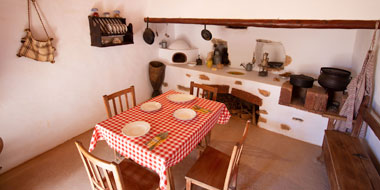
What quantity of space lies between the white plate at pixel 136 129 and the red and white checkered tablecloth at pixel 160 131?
0.03 metres

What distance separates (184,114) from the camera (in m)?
2.03

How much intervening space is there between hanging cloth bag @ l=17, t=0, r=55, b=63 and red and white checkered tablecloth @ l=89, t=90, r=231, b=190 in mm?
1178

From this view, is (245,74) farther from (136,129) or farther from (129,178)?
(129,178)

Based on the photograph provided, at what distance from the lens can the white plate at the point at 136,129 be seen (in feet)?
5.59

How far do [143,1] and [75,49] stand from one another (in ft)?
4.70

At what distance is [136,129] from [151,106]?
1.51ft

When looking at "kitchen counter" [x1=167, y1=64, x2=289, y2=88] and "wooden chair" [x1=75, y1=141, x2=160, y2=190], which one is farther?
"kitchen counter" [x1=167, y1=64, x2=289, y2=88]

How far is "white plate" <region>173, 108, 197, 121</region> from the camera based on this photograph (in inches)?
76.8

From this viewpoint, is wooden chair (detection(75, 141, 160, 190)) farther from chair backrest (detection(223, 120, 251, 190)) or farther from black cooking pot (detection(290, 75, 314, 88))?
black cooking pot (detection(290, 75, 314, 88))

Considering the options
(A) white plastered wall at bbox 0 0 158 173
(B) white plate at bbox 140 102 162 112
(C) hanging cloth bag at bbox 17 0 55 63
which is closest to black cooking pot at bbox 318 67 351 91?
(B) white plate at bbox 140 102 162 112

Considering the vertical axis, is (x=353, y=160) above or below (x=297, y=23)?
below

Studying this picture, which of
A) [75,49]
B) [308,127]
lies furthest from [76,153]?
[308,127]

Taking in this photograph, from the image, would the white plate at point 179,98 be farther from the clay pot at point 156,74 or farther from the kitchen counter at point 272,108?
the clay pot at point 156,74

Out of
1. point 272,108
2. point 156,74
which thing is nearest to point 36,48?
point 156,74
